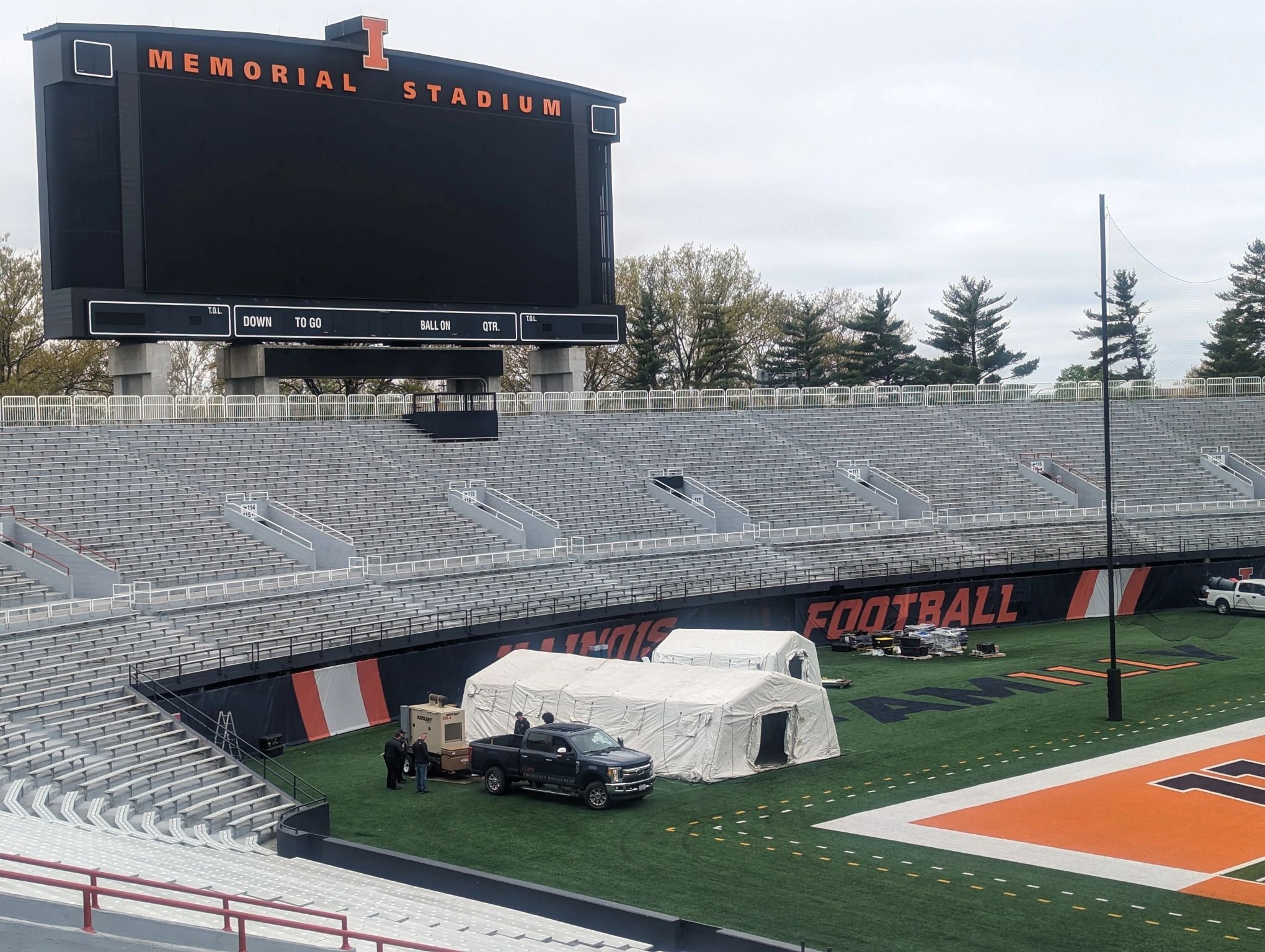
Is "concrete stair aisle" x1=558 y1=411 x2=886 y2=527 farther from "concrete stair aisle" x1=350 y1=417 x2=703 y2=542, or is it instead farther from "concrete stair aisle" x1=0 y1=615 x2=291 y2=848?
"concrete stair aisle" x1=0 y1=615 x2=291 y2=848

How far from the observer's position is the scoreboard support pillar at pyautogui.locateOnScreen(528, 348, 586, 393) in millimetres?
49969

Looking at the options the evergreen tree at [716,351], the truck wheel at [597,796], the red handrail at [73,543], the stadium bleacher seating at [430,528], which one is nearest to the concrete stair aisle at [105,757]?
the stadium bleacher seating at [430,528]

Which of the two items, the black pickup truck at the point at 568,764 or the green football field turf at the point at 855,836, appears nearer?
the green football field turf at the point at 855,836

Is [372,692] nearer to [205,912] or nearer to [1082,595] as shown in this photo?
[205,912]

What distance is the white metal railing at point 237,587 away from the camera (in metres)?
31.7

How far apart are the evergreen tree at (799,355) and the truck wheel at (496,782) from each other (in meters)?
62.0

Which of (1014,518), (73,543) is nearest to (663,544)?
(1014,518)

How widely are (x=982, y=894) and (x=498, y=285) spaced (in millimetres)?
28323

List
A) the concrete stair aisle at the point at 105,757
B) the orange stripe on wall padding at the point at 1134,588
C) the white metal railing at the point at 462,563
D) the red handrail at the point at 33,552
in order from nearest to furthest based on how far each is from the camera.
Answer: the concrete stair aisle at the point at 105,757 < the red handrail at the point at 33,552 < the white metal railing at the point at 462,563 < the orange stripe on wall padding at the point at 1134,588

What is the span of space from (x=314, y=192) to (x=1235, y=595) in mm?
29191

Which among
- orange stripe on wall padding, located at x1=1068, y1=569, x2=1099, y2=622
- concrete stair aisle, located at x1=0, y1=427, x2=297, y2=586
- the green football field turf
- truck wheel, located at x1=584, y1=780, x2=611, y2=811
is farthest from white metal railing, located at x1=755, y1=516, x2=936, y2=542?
truck wheel, located at x1=584, y1=780, x2=611, y2=811

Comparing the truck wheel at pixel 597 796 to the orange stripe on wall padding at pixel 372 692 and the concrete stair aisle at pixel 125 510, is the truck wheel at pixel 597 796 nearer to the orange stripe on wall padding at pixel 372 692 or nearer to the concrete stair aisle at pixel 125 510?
the orange stripe on wall padding at pixel 372 692

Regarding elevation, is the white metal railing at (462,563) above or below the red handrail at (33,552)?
below

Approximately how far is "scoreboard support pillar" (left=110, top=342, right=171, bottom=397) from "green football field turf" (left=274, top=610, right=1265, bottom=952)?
46.5ft
